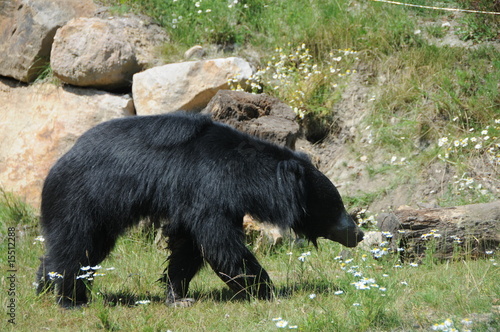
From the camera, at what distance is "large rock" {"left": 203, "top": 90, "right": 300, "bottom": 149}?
684cm

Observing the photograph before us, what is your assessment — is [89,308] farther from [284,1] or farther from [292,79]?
[284,1]

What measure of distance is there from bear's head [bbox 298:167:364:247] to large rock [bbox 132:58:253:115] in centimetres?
329

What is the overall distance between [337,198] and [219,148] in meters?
1.22

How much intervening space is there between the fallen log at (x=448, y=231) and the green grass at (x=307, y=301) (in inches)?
4.3

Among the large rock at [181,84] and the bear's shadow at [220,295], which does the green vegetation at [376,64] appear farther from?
the bear's shadow at [220,295]

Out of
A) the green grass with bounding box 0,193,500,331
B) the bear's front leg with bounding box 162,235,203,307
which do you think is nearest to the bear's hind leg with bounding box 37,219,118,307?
the green grass with bounding box 0,193,500,331

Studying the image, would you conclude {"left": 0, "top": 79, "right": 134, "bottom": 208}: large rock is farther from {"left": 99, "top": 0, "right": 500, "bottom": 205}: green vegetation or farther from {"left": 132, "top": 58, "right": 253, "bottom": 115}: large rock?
{"left": 99, "top": 0, "right": 500, "bottom": 205}: green vegetation

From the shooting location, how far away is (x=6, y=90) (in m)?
9.11

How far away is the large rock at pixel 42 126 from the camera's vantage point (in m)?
7.98

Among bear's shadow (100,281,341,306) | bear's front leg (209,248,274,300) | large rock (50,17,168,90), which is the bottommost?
bear's shadow (100,281,341,306)

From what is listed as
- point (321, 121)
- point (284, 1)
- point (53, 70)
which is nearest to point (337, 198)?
point (321, 121)

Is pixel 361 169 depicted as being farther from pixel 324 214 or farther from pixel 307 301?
pixel 307 301

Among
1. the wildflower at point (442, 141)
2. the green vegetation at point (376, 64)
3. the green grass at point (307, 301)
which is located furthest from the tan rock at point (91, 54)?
the wildflower at point (442, 141)

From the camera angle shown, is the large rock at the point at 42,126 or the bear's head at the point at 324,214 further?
the large rock at the point at 42,126
